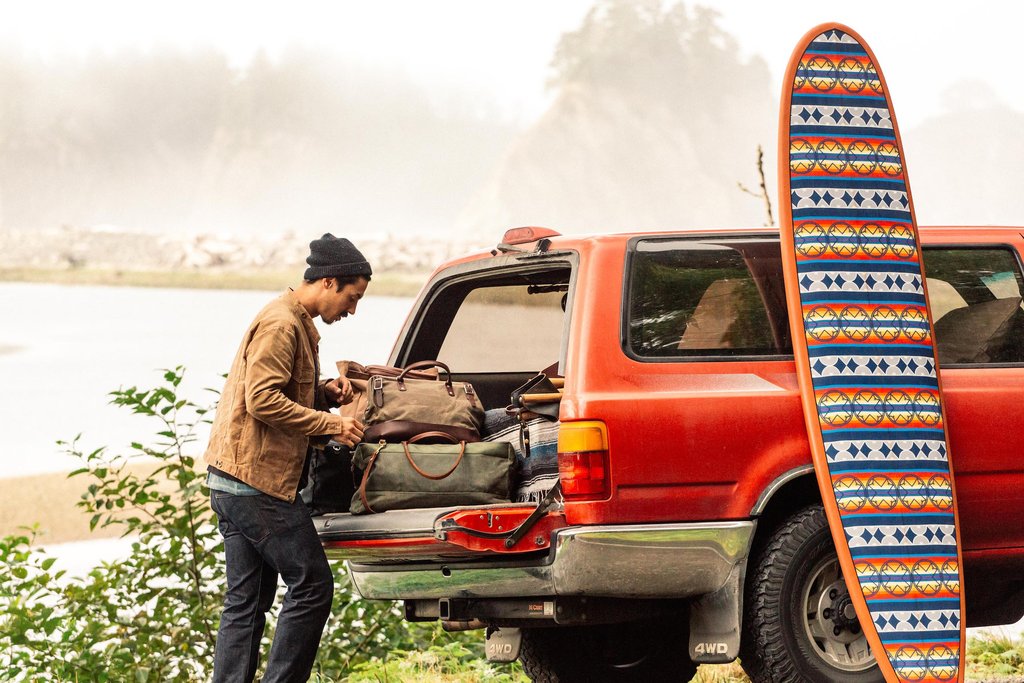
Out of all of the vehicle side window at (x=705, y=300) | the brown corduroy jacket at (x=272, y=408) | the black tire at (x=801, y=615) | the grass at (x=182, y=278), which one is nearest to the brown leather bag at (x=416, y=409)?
the brown corduroy jacket at (x=272, y=408)

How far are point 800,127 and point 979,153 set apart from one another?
85776 mm

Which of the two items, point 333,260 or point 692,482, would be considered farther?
point 333,260

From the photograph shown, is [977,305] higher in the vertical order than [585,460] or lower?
higher

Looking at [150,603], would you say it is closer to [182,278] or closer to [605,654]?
[605,654]

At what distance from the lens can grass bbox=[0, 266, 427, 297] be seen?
55219 millimetres

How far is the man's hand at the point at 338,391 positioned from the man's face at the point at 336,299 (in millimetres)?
278

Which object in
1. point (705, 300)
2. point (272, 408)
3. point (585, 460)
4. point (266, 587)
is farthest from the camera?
point (266, 587)

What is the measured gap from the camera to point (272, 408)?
14.9ft

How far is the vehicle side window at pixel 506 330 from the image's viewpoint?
5.78 metres

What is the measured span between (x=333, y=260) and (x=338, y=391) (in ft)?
1.75

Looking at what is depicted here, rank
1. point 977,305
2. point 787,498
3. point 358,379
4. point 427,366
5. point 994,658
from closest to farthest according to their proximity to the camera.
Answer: point 787,498, point 358,379, point 977,305, point 427,366, point 994,658

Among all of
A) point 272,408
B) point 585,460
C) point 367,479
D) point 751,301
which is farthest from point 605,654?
point 272,408

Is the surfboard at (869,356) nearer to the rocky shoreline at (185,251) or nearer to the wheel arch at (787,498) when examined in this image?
the wheel arch at (787,498)

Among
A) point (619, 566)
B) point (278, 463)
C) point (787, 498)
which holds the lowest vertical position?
point (619, 566)
